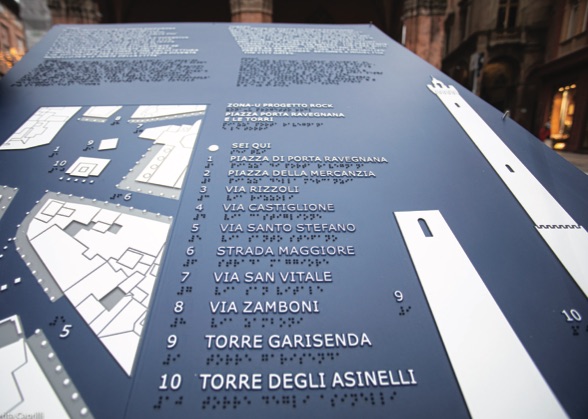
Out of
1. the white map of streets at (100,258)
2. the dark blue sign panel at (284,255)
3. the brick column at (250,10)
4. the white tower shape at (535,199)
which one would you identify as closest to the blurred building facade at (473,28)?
the brick column at (250,10)

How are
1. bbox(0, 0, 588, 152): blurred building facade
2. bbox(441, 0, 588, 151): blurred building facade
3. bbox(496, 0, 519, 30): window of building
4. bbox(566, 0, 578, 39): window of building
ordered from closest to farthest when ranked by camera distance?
bbox(0, 0, 588, 152): blurred building facade → bbox(441, 0, 588, 151): blurred building facade → bbox(566, 0, 578, 39): window of building → bbox(496, 0, 519, 30): window of building

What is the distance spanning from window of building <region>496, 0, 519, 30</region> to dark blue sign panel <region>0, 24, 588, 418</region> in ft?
69.0

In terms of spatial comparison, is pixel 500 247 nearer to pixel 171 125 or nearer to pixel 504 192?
pixel 504 192

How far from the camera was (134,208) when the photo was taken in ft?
6.31

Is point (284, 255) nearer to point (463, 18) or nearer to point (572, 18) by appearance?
point (572, 18)

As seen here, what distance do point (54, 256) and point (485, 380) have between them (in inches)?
86.7

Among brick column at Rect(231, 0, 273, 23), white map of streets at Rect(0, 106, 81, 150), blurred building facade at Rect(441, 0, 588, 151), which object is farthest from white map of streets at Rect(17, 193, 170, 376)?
blurred building facade at Rect(441, 0, 588, 151)

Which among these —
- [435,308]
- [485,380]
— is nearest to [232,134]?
[435,308]

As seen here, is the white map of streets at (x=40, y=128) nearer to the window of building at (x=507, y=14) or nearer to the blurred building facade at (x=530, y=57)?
the blurred building facade at (x=530, y=57)

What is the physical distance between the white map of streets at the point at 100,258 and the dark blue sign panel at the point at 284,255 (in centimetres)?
1

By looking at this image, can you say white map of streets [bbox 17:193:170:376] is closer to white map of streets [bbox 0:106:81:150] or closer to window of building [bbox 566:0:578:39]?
white map of streets [bbox 0:106:81:150]

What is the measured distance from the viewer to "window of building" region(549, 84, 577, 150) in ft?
42.1

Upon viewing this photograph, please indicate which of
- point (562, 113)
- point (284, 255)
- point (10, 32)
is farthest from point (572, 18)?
point (10, 32)

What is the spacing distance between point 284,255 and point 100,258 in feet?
3.29
